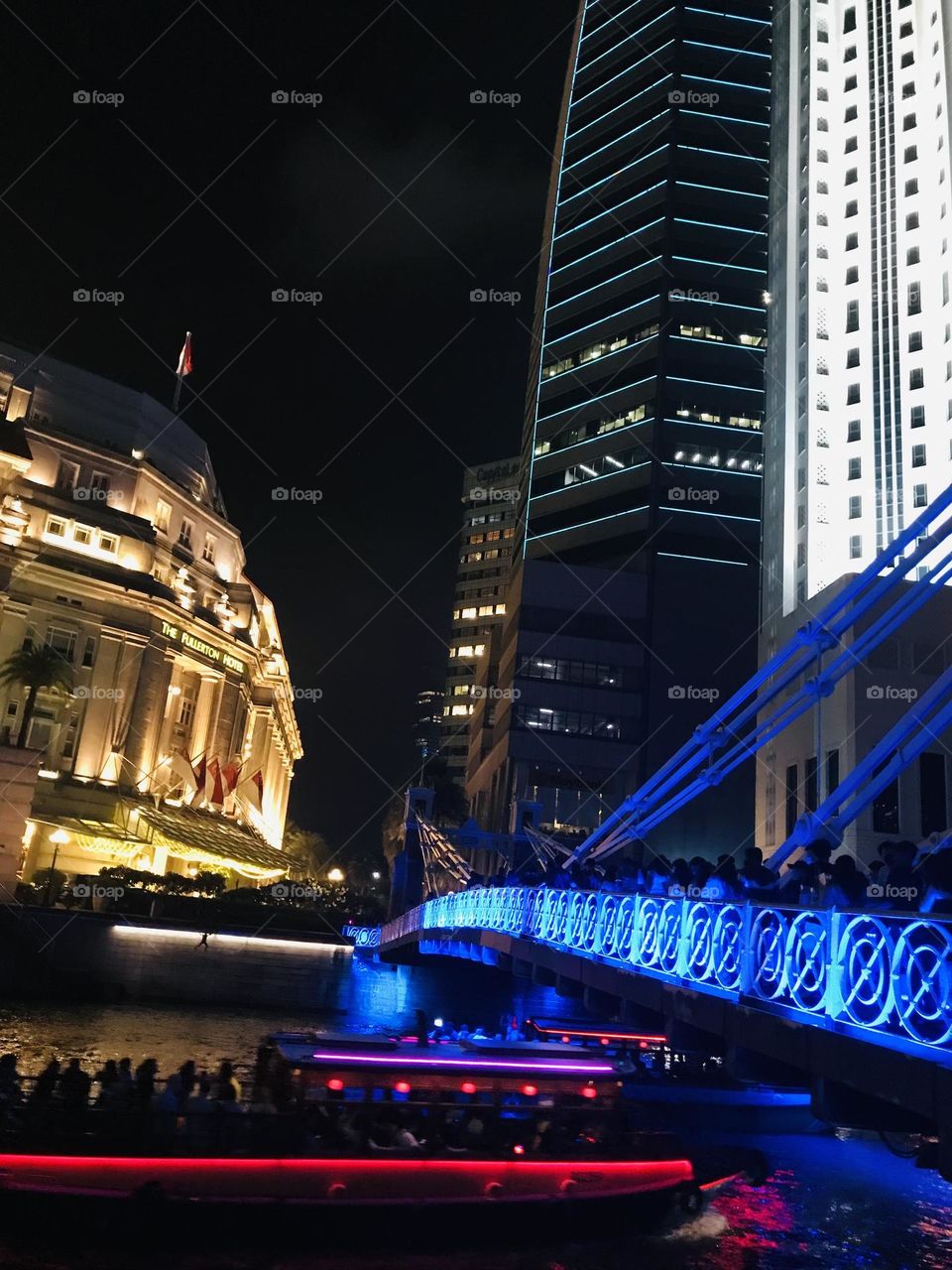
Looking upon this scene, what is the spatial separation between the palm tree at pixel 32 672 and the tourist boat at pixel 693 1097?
40.1 meters

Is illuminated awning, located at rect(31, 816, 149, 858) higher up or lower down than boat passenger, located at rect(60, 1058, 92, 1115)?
higher up

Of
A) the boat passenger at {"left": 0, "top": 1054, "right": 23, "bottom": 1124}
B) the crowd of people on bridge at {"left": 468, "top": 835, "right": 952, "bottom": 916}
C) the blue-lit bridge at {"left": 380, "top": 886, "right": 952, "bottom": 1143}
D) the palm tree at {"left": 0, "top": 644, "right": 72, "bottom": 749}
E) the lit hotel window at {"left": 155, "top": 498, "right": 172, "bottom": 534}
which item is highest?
the lit hotel window at {"left": 155, "top": 498, "right": 172, "bottom": 534}

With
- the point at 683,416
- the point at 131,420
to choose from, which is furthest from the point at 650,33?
the point at 131,420

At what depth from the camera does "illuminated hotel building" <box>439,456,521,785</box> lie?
14188cm

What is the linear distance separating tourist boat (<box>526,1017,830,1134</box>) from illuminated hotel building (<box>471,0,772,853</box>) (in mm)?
38794

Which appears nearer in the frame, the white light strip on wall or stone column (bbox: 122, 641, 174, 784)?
the white light strip on wall

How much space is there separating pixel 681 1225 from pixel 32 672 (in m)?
50.8

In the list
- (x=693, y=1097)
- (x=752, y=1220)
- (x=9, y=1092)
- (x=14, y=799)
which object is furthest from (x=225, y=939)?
(x=752, y=1220)

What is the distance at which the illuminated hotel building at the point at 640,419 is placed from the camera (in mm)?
73562

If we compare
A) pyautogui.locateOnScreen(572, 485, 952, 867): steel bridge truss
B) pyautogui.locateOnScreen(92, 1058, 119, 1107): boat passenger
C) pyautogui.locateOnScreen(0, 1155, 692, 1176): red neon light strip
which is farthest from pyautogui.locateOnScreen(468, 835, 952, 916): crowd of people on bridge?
pyautogui.locateOnScreen(92, 1058, 119, 1107): boat passenger

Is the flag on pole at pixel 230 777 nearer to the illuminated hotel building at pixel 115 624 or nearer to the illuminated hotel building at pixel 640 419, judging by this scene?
the illuminated hotel building at pixel 115 624

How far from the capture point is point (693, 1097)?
29.5 metres

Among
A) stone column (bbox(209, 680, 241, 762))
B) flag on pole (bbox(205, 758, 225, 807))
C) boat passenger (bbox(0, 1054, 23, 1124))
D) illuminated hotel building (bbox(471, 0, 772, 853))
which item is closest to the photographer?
boat passenger (bbox(0, 1054, 23, 1124))

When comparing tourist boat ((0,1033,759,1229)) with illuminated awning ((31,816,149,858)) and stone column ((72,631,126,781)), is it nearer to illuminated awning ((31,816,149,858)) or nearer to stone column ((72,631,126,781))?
illuminated awning ((31,816,149,858))
